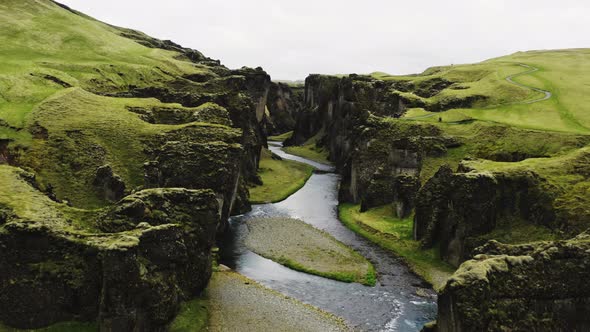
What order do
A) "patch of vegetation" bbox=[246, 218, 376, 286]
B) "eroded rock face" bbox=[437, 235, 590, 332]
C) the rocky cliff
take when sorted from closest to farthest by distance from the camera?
"eroded rock face" bbox=[437, 235, 590, 332], the rocky cliff, "patch of vegetation" bbox=[246, 218, 376, 286]

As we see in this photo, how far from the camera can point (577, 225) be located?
53.9 metres

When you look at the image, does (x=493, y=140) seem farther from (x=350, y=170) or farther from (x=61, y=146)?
(x=61, y=146)

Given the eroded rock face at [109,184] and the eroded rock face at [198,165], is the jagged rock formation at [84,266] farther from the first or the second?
the eroded rock face at [198,165]

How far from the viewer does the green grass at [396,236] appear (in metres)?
61.9

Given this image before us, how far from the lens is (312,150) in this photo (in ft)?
602

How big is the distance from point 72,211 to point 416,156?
200 ft

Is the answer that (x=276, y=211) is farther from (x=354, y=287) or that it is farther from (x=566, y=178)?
(x=566, y=178)

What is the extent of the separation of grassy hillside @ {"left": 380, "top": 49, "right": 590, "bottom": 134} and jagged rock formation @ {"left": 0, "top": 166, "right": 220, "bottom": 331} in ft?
239

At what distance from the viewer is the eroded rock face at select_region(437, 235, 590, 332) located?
114 feet

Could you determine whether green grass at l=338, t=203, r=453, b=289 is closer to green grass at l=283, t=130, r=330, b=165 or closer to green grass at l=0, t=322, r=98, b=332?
green grass at l=0, t=322, r=98, b=332

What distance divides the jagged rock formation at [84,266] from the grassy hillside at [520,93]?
72.9 meters

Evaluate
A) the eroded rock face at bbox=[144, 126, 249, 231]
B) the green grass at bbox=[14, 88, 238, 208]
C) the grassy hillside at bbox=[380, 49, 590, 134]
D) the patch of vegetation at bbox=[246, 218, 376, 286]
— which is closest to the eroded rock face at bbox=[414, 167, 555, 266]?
the patch of vegetation at bbox=[246, 218, 376, 286]

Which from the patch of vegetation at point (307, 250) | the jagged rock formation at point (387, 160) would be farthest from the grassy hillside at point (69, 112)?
the jagged rock formation at point (387, 160)

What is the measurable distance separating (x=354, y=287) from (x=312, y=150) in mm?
127909
